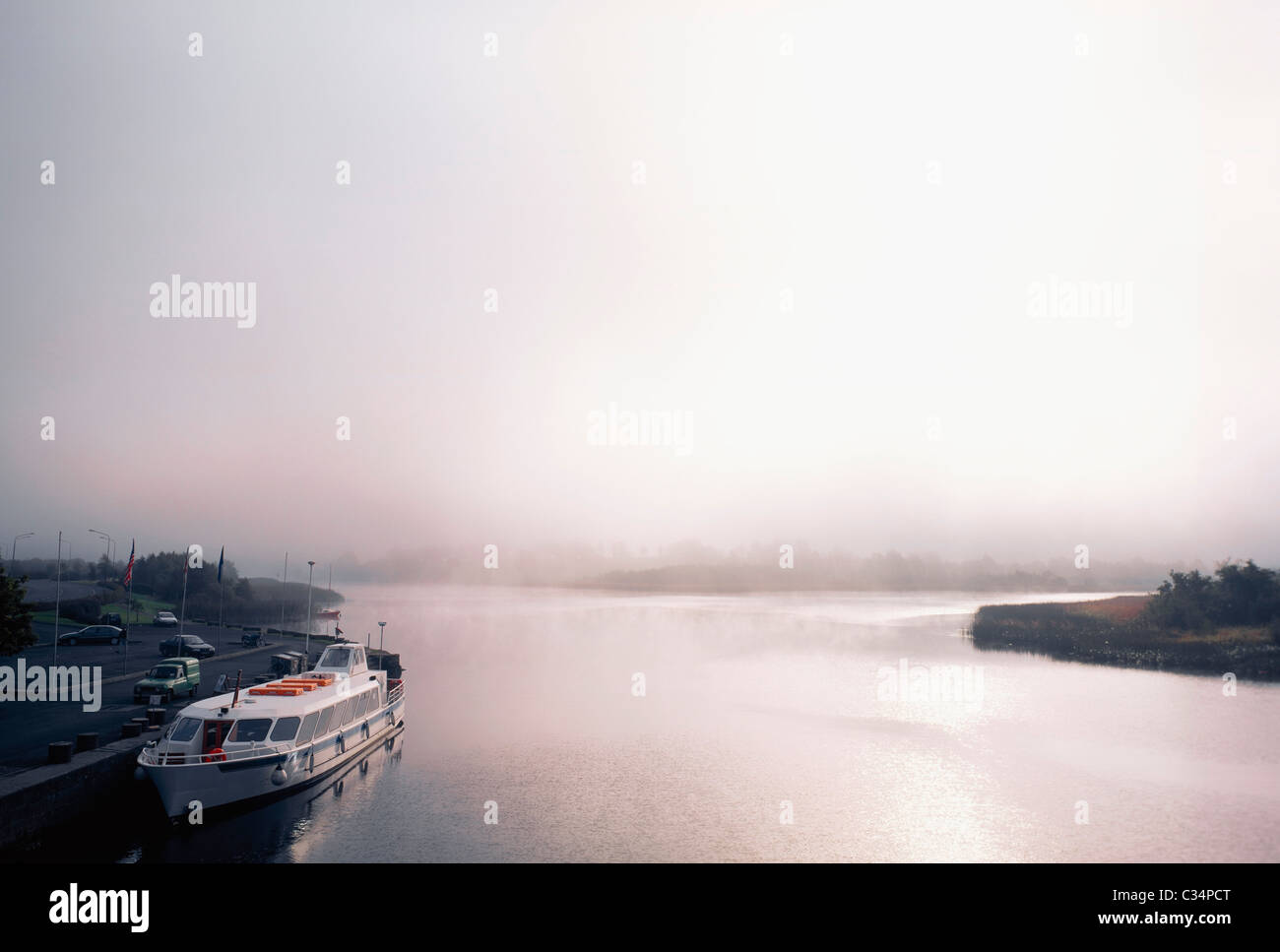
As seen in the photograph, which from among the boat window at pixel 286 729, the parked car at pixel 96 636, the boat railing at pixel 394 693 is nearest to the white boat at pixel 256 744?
the boat window at pixel 286 729

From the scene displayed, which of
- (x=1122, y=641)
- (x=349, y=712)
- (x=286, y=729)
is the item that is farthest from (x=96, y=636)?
(x=1122, y=641)

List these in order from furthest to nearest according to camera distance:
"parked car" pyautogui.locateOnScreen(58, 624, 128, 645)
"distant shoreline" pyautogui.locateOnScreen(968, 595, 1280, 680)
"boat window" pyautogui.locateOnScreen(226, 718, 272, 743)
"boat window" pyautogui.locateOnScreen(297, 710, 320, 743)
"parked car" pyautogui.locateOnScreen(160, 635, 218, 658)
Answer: "distant shoreline" pyautogui.locateOnScreen(968, 595, 1280, 680) → "parked car" pyautogui.locateOnScreen(58, 624, 128, 645) → "parked car" pyautogui.locateOnScreen(160, 635, 218, 658) → "boat window" pyautogui.locateOnScreen(297, 710, 320, 743) → "boat window" pyautogui.locateOnScreen(226, 718, 272, 743)

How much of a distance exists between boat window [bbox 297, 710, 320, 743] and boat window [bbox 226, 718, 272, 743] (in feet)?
6.16

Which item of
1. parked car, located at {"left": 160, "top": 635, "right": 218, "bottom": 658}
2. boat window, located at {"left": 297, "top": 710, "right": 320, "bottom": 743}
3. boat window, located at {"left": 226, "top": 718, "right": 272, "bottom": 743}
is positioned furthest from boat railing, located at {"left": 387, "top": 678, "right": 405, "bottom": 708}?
parked car, located at {"left": 160, "top": 635, "right": 218, "bottom": 658}

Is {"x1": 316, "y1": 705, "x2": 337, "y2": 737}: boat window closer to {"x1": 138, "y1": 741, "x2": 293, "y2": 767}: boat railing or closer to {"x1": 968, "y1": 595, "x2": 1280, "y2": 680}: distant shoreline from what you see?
{"x1": 138, "y1": 741, "x2": 293, "y2": 767}: boat railing

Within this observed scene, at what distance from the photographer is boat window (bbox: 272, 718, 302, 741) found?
117ft

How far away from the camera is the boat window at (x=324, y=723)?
39.4 metres

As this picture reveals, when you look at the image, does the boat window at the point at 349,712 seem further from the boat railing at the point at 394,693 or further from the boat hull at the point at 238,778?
the boat railing at the point at 394,693

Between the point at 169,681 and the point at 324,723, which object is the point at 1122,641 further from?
the point at 169,681

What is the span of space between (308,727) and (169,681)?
14283 mm

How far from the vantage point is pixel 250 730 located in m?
35.2
